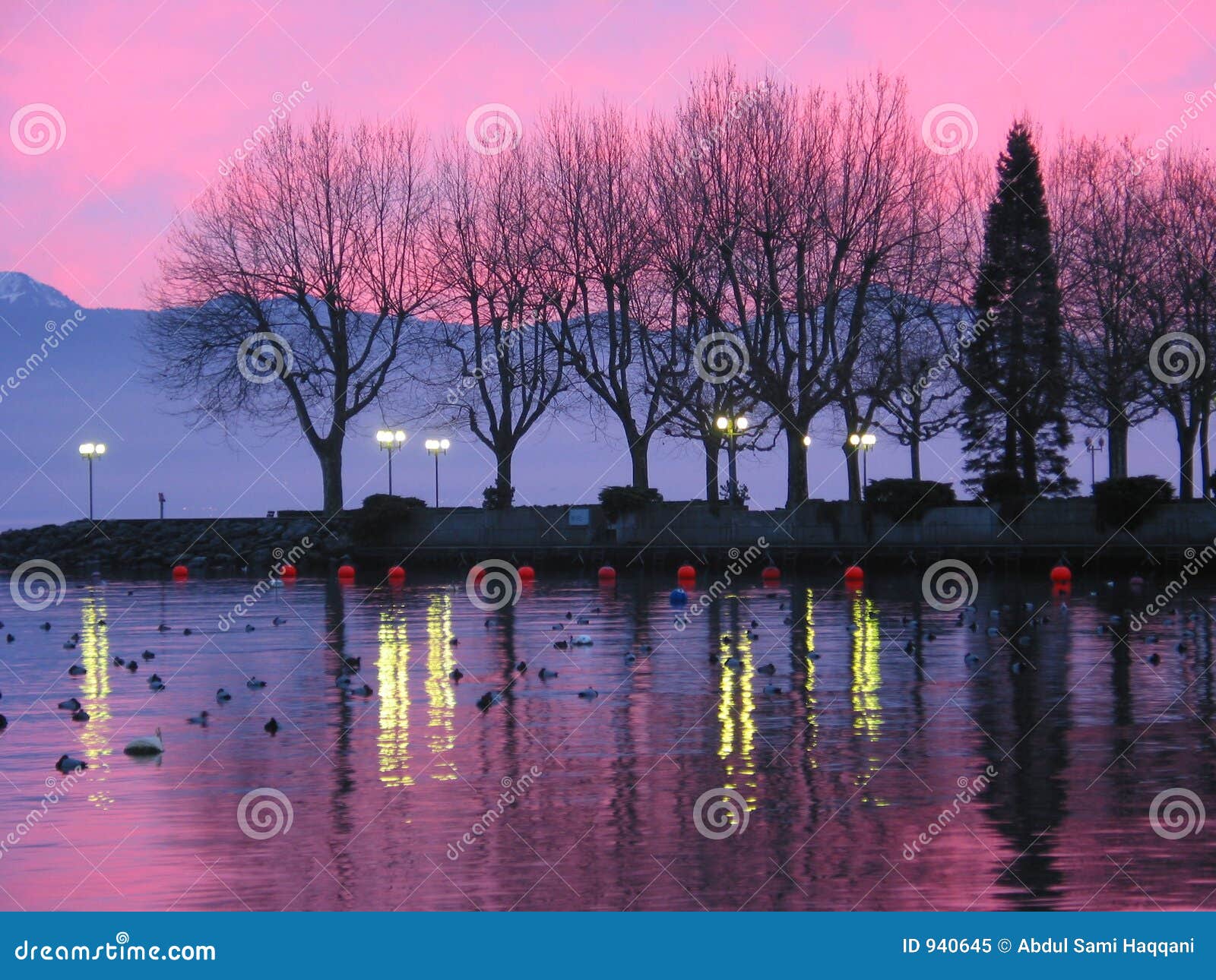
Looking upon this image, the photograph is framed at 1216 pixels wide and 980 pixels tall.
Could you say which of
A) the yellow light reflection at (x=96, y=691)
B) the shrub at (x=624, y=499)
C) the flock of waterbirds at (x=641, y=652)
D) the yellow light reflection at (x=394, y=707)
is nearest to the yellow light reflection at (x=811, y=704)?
the flock of waterbirds at (x=641, y=652)

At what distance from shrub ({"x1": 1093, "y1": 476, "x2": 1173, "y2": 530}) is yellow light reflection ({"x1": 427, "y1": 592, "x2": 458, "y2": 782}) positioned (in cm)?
2711

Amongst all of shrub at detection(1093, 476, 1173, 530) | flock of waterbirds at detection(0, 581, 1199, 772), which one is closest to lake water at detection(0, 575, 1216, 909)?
flock of waterbirds at detection(0, 581, 1199, 772)

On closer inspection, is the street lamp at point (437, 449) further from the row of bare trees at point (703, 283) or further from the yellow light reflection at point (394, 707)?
the yellow light reflection at point (394, 707)

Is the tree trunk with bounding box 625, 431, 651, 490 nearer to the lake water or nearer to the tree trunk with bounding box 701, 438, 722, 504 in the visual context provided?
the tree trunk with bounding box 701, 438, 722, 504

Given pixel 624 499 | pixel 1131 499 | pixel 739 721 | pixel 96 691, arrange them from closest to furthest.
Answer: pixel 739 721 < pixel 96 691 < pixel 1131 499 < pixel 624 499

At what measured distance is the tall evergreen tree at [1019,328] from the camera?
62125 mm

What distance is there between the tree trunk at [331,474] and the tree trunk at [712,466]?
52.6ft

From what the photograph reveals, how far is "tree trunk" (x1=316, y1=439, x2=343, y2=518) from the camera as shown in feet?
205

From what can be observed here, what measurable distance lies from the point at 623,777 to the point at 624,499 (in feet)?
145

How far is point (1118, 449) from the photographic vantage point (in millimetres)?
59781

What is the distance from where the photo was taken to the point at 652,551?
54375 mm

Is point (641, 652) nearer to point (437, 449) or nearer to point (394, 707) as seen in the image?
point (394, 707)

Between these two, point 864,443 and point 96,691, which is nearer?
point 96,691

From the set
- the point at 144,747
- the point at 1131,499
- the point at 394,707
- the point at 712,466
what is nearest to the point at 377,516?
the point at 712,466
